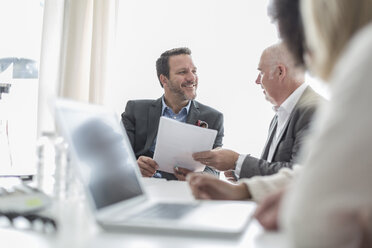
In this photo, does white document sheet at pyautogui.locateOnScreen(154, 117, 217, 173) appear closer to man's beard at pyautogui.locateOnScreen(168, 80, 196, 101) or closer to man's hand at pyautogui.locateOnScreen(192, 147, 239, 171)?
man's hand at pyautogui.locateOnScreen(192, 147, 239, 171)

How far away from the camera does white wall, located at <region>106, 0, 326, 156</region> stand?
303cm

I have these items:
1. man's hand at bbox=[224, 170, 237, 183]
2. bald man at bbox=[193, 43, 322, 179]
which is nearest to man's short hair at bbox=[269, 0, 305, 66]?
bald man at bbox=[193, 43, 322, 179]

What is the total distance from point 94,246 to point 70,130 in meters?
0.25

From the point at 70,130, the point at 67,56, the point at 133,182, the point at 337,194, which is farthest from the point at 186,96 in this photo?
the point at 337,194

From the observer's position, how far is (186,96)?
2.95m

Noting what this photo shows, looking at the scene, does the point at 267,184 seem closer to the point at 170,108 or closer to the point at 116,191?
the point at 116,191

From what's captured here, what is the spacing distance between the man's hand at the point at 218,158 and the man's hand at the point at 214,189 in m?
0.82

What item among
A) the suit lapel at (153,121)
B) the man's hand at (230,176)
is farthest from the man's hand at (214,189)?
the suit lapel at (153,121)

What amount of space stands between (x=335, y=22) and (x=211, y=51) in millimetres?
2525

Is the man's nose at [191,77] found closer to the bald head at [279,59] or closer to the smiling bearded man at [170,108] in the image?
the smiling bearded man at [170,108]

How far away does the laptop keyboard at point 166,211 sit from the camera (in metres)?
0.79

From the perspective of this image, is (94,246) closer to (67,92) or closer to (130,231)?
(130,231)

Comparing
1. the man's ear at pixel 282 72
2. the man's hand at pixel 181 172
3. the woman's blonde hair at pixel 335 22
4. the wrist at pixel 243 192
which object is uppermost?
the woman's blonde hair at pixel 335 22

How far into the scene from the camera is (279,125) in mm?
2129
